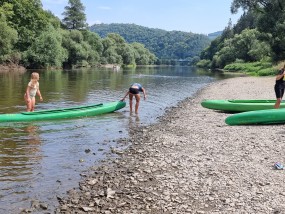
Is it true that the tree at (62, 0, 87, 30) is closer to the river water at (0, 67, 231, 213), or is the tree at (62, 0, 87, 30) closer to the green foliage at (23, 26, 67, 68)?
the green foliage at (23, 26, 67, 68)

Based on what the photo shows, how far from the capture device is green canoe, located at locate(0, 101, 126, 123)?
506 inches

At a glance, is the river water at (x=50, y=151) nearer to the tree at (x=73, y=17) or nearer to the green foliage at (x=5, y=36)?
the green foliage at (x=5, y=36)

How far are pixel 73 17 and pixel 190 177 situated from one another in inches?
4327

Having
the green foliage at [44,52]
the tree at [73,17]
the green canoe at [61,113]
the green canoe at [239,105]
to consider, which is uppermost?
the tree at [73,17]

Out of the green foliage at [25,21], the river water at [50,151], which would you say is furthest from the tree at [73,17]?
the river water at [50,151]

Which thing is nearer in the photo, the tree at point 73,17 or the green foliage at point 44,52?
the green foliage at point 44,52

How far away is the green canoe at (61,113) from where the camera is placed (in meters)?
12.9

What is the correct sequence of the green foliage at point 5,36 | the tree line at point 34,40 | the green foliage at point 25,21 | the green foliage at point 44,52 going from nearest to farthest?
the green foliage at point 5,36, the tree line at point 34,40, the green foliage at point 25,21, the green foliage at point 44,52

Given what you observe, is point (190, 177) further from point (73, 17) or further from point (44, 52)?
point (73, 17)

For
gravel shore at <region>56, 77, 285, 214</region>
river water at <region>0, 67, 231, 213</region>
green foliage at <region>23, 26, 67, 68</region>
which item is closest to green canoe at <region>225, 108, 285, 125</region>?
gravel shore at <region>56, 77, 285, 214</region>

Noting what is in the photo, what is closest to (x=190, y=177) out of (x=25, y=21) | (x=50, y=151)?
(x=50, y=151)

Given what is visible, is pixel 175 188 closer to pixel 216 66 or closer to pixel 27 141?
pixel 27 141

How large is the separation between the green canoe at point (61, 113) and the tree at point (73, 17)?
9990cm

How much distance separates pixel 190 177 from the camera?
22.9ft
